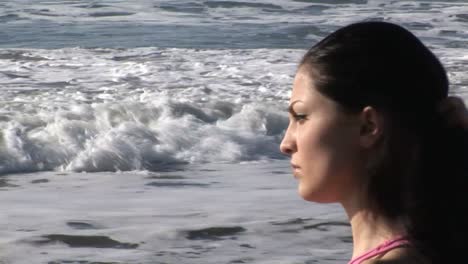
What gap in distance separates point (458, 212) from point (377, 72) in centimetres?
22

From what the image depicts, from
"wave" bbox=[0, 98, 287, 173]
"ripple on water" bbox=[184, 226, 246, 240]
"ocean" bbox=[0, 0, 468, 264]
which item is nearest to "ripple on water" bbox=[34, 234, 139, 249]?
"ocean" bbox=[0, 0, 468, 264]

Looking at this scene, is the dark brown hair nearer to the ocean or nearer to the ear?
the ear

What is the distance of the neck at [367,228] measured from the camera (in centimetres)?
165

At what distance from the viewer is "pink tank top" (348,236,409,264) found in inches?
63.7

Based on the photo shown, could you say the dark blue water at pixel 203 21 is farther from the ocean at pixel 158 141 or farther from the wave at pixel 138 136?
the wave at pixel 138 136

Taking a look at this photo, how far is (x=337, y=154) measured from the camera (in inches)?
65.5

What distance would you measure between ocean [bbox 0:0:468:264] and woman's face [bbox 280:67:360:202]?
3.45m

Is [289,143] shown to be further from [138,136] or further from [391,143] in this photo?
[138,136]

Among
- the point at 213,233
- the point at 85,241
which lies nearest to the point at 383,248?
the point at 85,241

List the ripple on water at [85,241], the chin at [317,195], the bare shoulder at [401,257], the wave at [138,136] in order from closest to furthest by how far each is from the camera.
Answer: the bare shoulder at [401,257]
the chin at [317,195]
the ripple on water at [85,241]
the wave at [138,136]

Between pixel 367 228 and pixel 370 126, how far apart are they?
0.14 m

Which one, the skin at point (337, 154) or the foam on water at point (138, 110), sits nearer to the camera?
the skin at point (337, 154)

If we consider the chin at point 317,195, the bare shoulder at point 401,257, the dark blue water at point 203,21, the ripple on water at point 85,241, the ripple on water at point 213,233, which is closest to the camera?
the bare shoulder at point 401,257

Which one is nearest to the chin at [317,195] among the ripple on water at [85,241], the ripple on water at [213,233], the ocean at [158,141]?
the ocean at [158,141]
